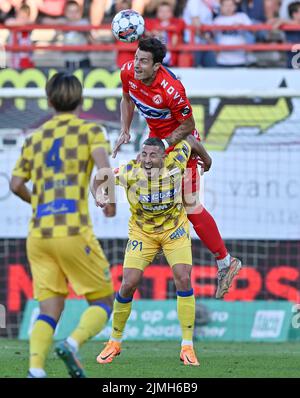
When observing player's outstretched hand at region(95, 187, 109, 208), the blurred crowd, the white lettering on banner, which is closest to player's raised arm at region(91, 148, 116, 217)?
player's outstretched hand at region(95, 187, 109, 208)

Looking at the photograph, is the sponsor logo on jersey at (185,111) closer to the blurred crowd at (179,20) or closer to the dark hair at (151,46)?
the dark hair at (151,46)

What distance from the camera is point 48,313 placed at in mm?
7473

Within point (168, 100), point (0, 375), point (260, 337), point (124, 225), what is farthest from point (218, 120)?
point (0, 375)

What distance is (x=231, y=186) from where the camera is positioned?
15.4 metres

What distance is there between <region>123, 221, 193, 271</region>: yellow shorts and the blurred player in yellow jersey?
5.95ft

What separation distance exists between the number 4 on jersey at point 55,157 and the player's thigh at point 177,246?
220 cm

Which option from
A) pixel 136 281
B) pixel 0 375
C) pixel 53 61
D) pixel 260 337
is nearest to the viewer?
pixel 0 375

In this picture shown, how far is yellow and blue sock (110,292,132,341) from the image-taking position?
9.40 meters

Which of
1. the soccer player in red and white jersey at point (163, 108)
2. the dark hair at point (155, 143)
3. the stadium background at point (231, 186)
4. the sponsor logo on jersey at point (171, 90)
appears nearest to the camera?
the dark hair at point (155, 143)

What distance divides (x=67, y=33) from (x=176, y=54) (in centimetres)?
177

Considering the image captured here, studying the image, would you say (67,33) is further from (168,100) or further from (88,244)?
(88,244)

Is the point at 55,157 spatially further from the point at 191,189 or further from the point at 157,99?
the point at 191,189

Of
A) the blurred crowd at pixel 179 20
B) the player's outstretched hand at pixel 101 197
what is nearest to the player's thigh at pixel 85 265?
the player's outstretched hand at pixel 101 197

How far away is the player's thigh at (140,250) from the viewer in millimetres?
9297
